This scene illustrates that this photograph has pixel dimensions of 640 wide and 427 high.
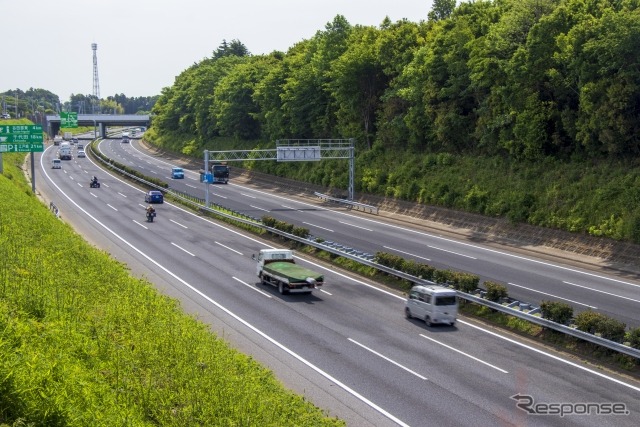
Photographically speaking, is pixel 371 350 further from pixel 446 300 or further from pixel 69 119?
pixel 69 119

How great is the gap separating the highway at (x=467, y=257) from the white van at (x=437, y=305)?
6.32 meters

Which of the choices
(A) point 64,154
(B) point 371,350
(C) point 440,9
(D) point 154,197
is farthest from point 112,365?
(A) point 64,154

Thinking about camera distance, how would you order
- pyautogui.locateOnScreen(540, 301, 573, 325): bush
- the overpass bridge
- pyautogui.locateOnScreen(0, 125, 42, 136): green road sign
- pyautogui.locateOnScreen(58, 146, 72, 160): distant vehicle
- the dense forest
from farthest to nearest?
the overpass bridge
pyautogui.locateOnScreen(58, 146, 72, 160): distant vehicle
pyautogui.locateOnScreen(0, 125, 42, 136): green road sign
the dense forest
pyautogui.locateOnScreen(540, 301, 573, 325): bush

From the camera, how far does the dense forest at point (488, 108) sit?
173 ft

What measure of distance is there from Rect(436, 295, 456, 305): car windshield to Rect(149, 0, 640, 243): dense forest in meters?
20.9

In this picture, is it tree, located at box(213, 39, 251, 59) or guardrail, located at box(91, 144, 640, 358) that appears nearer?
guardrail, located at box(91, 144, 640, 358)

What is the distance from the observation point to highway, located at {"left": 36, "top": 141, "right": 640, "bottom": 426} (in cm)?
2244

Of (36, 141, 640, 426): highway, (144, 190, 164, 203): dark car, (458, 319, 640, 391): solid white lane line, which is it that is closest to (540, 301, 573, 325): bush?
(36, 141, 640, 426): highway

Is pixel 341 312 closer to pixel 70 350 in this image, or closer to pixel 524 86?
pixel 70 350

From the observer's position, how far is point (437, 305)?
105 feet

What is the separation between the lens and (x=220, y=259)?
49062mm

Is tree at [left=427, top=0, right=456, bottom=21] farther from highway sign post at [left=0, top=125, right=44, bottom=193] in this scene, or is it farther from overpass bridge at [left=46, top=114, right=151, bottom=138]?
overpass bridge at [left=46, top=114, right=151, bottom=138]

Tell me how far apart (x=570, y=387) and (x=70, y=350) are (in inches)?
653

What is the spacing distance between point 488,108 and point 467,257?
2281cm
